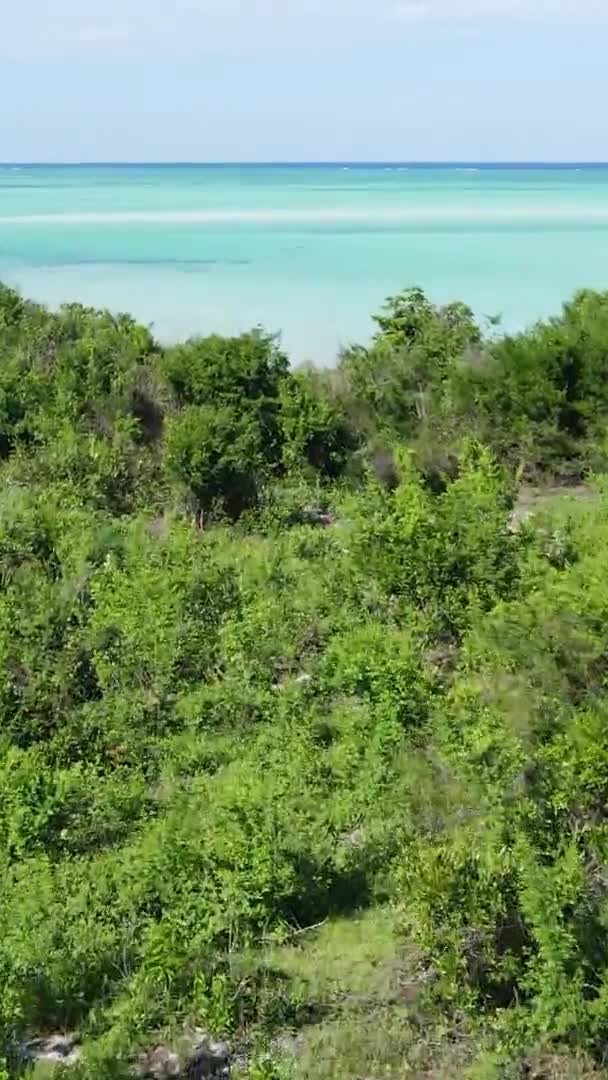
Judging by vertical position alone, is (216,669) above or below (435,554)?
below

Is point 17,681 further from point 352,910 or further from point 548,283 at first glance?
point 548,283

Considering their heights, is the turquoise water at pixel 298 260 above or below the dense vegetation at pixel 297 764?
above

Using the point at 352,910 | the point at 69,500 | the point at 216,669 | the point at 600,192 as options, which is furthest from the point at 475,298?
the point at 600,192

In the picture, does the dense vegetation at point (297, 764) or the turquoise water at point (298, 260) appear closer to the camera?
the dense vegetation at point (297, 764)

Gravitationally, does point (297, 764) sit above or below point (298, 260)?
below

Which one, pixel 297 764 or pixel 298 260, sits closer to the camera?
pixel 297 764

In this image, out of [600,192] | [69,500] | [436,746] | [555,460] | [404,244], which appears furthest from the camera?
[600,192]
